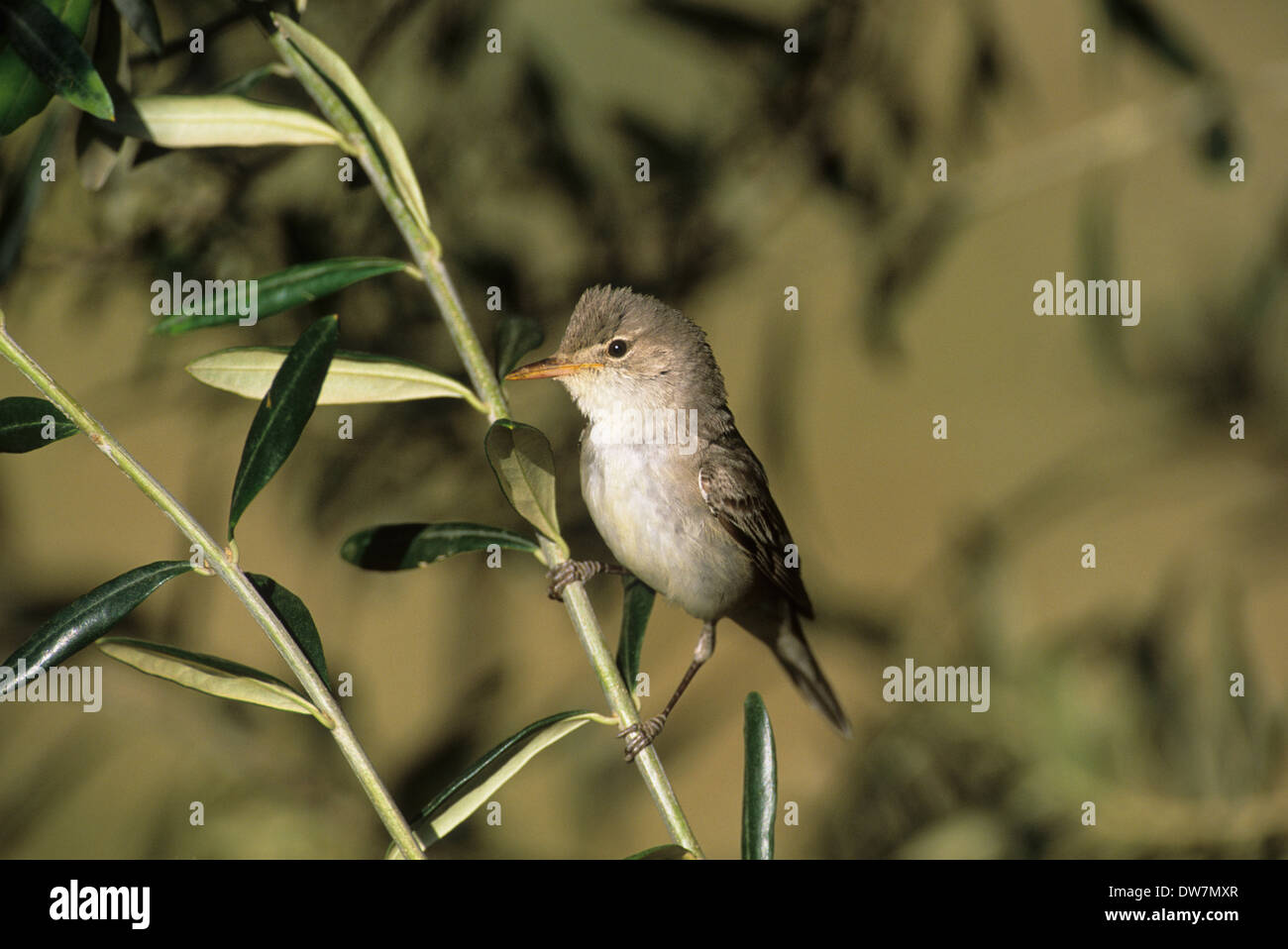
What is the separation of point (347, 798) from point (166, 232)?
0.96 metres

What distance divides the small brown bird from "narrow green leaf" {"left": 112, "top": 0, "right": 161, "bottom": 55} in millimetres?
702

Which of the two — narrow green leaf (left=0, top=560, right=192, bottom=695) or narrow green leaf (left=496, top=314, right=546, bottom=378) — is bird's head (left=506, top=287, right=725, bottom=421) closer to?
narrow green leaf (left=496, top=314, right=546, bottom=378)

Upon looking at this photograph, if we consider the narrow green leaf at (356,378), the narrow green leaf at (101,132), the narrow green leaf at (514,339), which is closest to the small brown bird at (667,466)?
the narrow green leaf at (514,339)

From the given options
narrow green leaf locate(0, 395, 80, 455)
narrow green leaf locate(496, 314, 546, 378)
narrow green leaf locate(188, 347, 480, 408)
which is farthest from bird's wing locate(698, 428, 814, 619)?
narrow green leaf locate(0, 395, 80, 455)

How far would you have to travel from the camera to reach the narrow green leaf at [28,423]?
729mm

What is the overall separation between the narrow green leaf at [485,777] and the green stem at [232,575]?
0.35 ft

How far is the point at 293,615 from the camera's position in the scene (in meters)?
0.83

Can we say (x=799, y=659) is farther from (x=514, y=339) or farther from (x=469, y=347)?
(x=469, y=347)

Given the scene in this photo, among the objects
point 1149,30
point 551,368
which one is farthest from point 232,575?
point 1149,30

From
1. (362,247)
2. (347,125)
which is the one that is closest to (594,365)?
(362,247)

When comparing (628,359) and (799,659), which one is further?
(799,659)

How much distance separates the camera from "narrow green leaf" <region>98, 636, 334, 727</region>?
765mm

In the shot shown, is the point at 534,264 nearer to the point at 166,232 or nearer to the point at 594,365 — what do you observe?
the point at 594,365

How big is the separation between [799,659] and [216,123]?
152 cm
